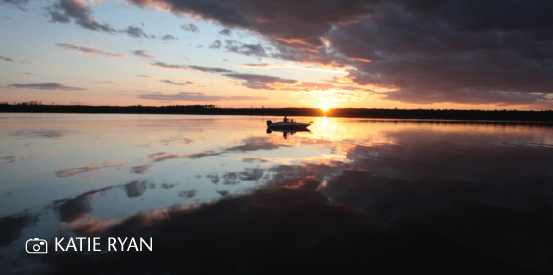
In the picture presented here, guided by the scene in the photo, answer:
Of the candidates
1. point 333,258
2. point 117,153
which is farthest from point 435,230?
point 117,153

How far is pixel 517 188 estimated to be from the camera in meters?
11.2

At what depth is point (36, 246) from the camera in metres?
6.23

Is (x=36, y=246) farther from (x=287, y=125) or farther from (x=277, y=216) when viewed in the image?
(x=287, y=125)

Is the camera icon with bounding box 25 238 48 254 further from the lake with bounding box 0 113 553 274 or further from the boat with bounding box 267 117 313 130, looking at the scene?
the boat with bounding box 267 117 313 130

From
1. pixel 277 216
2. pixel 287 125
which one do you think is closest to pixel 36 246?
pixel 277 216

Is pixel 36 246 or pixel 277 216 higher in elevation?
pixel 277 216

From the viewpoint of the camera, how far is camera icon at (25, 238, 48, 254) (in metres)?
6.03

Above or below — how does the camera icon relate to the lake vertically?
below

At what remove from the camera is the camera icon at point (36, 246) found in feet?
19.8

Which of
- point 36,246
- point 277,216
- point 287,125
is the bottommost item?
point 36,246

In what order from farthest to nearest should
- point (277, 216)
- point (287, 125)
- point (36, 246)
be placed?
point (287, 125) < point (277, 216) < point (36, 246)

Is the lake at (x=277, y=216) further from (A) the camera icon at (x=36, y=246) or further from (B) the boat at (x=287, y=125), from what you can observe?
(B) the boat at (x=287, y=125)

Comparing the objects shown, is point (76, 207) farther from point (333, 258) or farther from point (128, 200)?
point (333, 258)

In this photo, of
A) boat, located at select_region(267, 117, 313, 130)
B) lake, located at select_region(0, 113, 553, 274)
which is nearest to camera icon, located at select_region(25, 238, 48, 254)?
lake, located at select_region(0, 113, 553, 274)
